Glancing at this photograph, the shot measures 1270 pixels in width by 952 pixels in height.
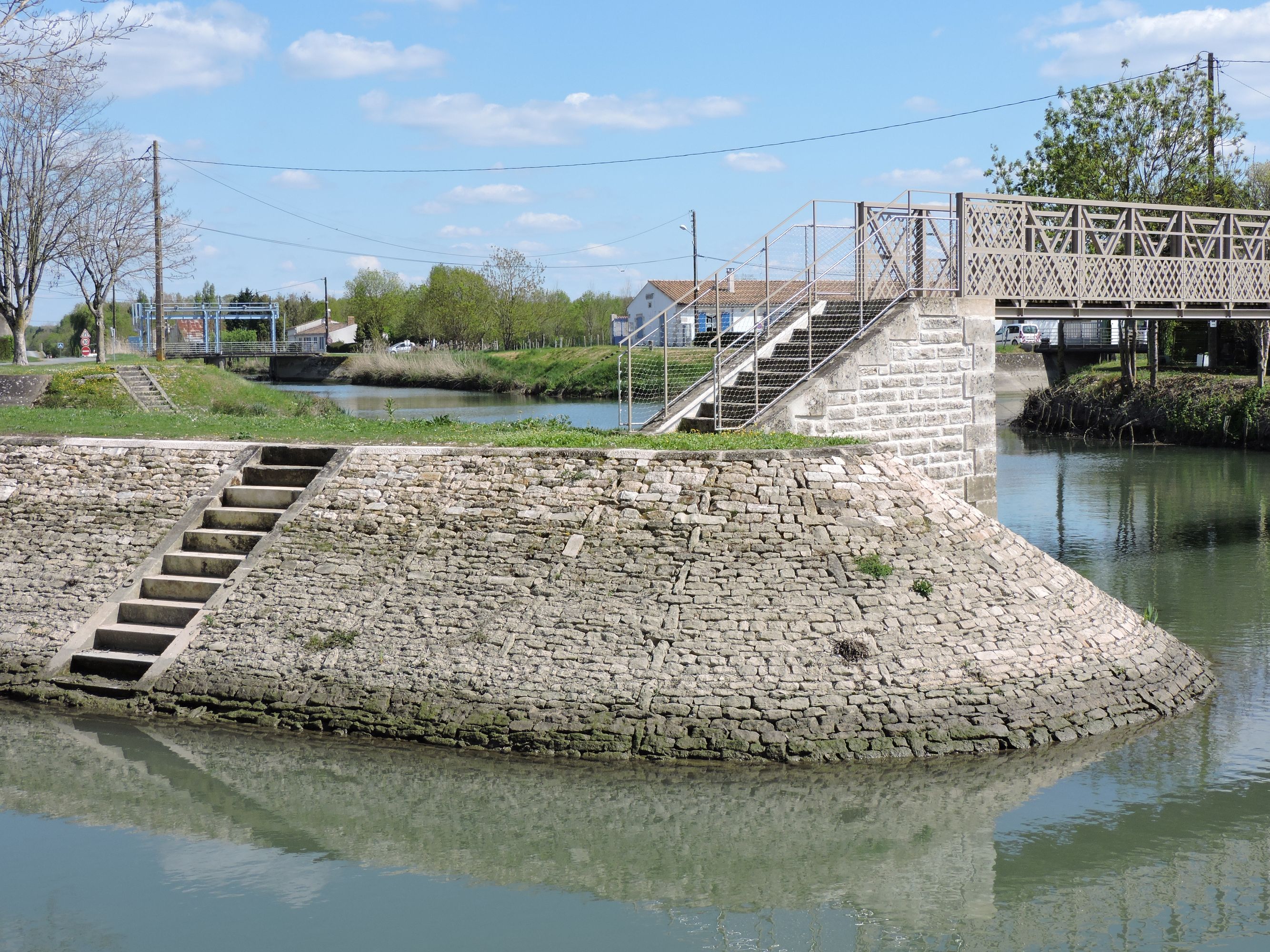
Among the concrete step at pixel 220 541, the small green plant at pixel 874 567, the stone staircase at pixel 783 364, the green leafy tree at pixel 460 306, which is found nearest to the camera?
the small green plant at pixel 874 567

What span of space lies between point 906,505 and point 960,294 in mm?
6264

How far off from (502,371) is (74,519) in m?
57.8

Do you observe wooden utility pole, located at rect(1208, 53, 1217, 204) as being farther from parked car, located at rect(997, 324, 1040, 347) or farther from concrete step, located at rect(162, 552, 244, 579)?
concrete step, located at rect(162, 552, 244, 579)

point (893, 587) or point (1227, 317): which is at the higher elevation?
point (1227, 317)

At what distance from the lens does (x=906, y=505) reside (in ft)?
44.0

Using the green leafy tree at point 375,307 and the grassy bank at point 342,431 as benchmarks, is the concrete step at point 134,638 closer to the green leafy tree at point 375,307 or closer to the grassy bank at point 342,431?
the grassy bank at point 342,431

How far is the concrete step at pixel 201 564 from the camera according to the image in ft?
46.7

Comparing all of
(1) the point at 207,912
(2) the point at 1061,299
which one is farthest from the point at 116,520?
(2) the point at 1061,299

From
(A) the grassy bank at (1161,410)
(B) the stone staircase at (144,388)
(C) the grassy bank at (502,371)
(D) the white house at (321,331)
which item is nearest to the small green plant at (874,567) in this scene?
(B) the stone staircase at (144,388)

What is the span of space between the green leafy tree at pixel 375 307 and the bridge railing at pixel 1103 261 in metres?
82.8

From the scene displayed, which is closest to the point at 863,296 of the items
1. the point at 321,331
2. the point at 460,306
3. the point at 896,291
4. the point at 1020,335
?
the point at 896,291

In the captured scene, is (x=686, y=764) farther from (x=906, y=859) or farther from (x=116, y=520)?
(x=116, y=520)

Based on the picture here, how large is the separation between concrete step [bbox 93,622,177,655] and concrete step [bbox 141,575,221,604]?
407mm

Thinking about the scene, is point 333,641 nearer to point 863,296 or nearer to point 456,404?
point 863,296
